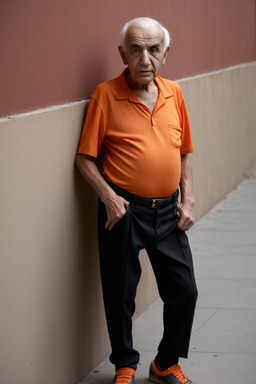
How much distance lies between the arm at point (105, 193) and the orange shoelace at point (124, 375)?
30.3 inches

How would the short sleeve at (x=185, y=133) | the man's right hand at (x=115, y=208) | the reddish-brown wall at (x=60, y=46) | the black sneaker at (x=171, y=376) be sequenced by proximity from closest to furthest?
1. the reddish-brown wall at (x=60, y=46)
2. the man's right hand at (x=115, y=208)
3. the black sneaker at (x=171, y=376)
4. the short sleeve at (x=185, y=133)

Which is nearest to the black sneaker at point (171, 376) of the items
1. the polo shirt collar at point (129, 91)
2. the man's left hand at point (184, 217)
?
the man's left hand at point (184, 217)

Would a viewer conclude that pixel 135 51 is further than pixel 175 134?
No

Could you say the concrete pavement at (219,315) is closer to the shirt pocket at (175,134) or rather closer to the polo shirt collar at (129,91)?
the shirt pocket at (175,134)

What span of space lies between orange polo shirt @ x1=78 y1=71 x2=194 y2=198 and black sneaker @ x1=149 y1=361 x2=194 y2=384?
95 centimetres

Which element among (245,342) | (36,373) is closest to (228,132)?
(245,342)

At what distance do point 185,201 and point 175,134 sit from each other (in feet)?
1.32

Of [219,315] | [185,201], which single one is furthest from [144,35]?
[219,315]

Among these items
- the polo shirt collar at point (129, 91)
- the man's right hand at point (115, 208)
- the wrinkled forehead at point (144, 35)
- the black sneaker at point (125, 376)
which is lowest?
the black sneaker at point (125, 376)

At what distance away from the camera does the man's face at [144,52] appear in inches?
157

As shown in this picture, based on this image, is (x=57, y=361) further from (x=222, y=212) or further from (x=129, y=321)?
(x=222, y=212)

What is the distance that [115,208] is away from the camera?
13.0 ft

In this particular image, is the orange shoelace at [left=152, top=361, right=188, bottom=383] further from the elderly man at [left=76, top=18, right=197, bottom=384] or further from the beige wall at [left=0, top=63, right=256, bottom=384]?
the beige wall at [left=0, top=63, right=256, bottom=384]

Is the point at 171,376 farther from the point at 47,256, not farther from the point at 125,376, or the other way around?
the point at 47,256
